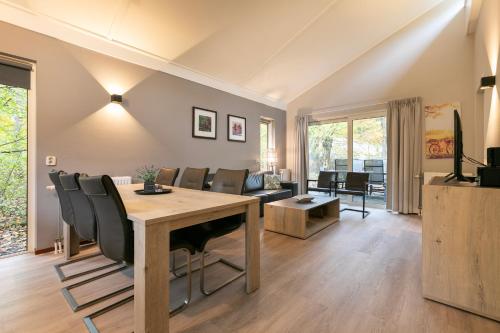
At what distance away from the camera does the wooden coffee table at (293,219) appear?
2.96m

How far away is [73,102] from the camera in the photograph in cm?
269

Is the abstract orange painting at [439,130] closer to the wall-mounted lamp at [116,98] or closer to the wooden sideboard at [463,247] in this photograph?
the wooden sideboard at [463,247]

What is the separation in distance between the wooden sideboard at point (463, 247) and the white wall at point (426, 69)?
9.94ft

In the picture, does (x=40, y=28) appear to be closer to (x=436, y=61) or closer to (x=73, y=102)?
(x=73, y=102)

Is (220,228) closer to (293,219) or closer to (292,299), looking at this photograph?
(292,299)

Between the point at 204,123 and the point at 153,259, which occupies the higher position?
the point at 204,123

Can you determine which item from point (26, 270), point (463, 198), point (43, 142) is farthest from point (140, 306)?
point (43, 142)

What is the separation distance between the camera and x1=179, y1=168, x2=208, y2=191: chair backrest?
2588 millimetres

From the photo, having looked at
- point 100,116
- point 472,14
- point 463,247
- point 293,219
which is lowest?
point 293,219

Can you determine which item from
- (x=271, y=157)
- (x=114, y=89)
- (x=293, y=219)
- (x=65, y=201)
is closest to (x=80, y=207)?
(x=65, y=201)

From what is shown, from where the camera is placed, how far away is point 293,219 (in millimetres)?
3020

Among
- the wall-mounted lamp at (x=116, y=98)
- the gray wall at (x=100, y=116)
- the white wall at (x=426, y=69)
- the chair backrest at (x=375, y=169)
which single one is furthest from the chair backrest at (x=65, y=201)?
the white wall at (x=426, y=69)

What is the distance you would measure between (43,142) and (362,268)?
3570 mm

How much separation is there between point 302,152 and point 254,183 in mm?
1926
